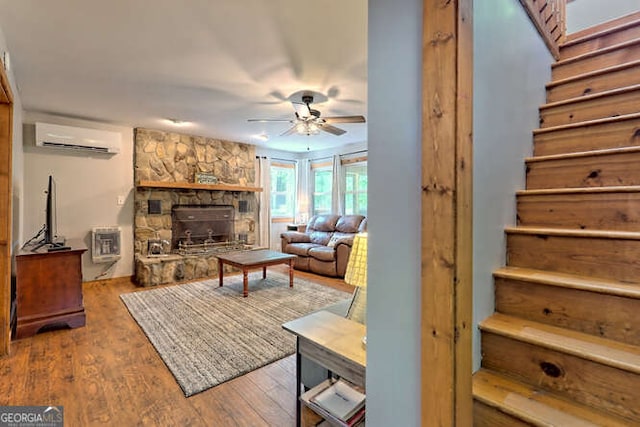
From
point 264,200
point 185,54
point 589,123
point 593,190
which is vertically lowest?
point 593,190

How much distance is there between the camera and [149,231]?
4.93m

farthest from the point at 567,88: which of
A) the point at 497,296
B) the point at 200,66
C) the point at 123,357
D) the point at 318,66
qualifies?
the point at 123,357

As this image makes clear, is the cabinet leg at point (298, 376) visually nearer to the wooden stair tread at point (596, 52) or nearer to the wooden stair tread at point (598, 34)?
the wooden stair tread at point (596, 52)

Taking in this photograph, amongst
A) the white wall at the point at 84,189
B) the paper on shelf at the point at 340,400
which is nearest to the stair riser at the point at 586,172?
the paper on shelf at the point at 340,400

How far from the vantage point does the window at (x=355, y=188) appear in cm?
614

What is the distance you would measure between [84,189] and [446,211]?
5258 millimetres

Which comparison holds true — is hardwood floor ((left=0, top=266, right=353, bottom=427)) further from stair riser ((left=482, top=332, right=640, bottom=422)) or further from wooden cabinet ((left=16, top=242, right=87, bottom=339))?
stair riser ((left=482, top=332, right=640, bottom=422))

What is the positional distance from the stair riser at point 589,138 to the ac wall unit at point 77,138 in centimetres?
522

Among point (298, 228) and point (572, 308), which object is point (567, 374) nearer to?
point (572, 308)

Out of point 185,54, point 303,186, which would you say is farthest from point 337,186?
point 185,54

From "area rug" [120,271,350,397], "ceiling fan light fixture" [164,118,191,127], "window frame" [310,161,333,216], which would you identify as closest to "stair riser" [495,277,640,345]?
"area rug" [120,271,350,397]

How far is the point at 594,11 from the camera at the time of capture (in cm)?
272

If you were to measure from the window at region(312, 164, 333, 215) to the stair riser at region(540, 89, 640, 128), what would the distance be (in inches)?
198

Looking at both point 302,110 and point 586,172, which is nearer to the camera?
point 586,172
